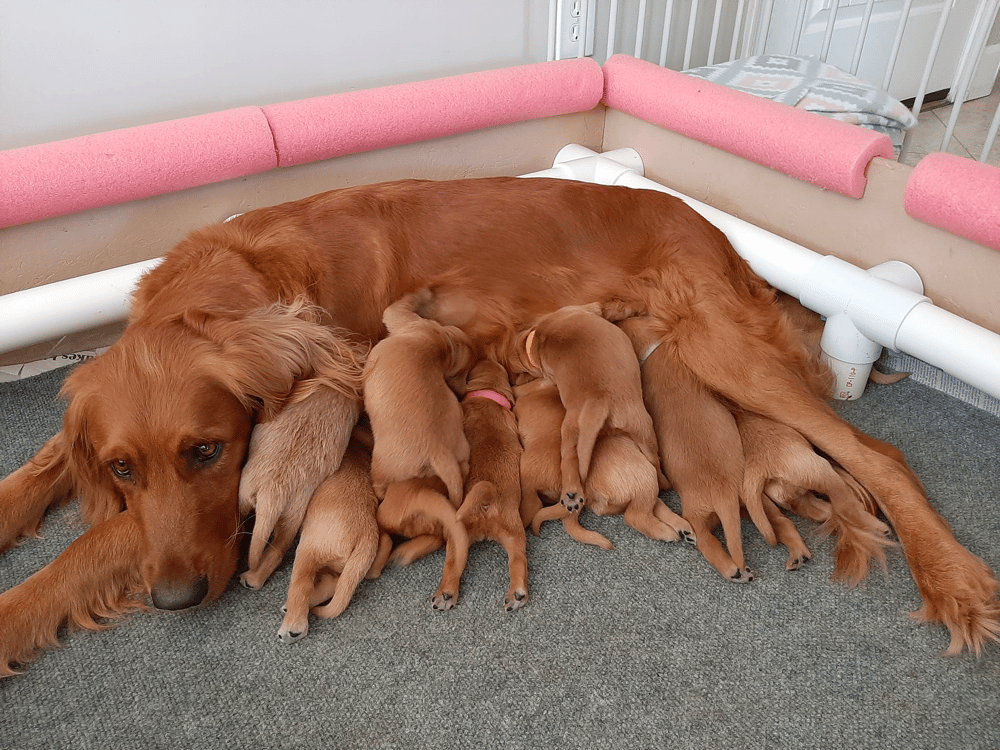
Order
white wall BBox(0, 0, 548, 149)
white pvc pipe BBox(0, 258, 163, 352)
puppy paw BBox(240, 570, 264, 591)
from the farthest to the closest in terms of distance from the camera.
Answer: white wall BBox(0, 0, 548, 149)
white pvc pipe BBox(0, 258, 163, 352)
puppy paw BBox(240, 570, 264, 591)

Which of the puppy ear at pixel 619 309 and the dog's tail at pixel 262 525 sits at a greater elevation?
the puppy ear at pixel 619 309

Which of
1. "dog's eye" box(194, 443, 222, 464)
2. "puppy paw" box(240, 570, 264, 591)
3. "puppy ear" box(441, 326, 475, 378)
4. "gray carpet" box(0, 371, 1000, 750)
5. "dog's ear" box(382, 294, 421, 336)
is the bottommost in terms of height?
"gray carpet" box(0, 371, 1000, 750)

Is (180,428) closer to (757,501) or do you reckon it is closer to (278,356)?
(278,356)

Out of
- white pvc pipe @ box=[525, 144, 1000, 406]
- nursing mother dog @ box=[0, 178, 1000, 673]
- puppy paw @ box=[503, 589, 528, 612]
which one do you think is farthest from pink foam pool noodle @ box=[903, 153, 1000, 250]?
puppy paw @ box=[503, 589, 528, 612]

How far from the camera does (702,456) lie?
5.75 feet

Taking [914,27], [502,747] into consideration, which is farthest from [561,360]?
[914,27]

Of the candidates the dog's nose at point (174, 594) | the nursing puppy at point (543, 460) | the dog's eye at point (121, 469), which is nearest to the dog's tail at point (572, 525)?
the nursing puppy at point (543, 460)

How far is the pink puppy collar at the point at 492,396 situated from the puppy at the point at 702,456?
0.36 metres

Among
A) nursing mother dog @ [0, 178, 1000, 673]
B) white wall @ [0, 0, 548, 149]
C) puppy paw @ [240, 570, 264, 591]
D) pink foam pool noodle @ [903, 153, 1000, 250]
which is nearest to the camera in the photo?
nursing mother dog @ [0, 178, 1000, 673]

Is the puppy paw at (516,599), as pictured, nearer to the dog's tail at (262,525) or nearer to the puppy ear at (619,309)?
the dog's tail at (262,525)

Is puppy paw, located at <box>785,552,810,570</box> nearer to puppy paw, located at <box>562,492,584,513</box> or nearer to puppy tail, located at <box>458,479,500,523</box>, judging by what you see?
puppy paw, located at <box>562,492,584,513</box>

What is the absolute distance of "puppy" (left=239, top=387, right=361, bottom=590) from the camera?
160 centimetres

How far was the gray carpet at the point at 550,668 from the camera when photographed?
1414mm

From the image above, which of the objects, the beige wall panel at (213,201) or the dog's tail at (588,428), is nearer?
the dog's tail at (588,428)
